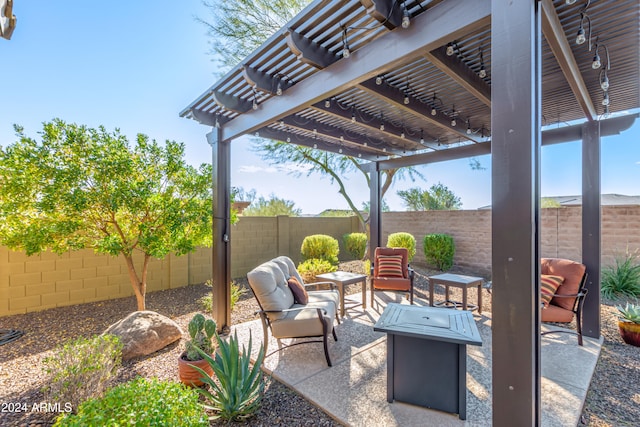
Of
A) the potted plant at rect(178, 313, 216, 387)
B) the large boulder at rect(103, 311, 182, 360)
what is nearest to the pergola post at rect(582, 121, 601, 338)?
the potted plant at rect(178, 313, 216, 387)

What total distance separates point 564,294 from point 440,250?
4227 millimetres

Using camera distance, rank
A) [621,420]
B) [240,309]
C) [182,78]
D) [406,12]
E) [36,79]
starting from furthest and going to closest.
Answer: [182,78], [240,309], [36,79], [621,420], [406,12]

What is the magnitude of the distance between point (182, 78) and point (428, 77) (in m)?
4.49

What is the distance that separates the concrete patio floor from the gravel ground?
0.35 feet

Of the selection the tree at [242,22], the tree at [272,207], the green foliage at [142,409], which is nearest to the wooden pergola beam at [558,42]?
the green foliage at [142,409]

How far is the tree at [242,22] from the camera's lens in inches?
219

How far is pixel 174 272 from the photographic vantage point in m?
5.82

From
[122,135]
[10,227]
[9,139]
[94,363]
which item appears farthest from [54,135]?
[94,363]

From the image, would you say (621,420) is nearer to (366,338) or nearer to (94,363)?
(366,338)

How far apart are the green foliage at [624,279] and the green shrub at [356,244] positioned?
5.49 m

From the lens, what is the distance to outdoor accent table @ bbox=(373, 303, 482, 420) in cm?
213

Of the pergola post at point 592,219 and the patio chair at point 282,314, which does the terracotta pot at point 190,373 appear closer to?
the patio chair at point 282,314

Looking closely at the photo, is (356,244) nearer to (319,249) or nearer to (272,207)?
(319,249)

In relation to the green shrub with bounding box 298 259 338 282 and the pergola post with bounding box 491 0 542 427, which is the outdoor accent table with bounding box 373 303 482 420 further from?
the green shrub with bounding box 298 259 338 282
